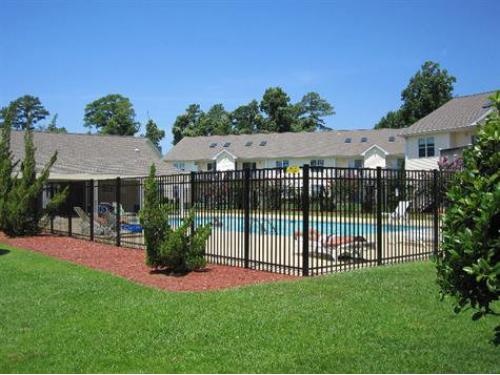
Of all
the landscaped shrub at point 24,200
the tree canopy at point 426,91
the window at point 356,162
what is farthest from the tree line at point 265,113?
the landscaped shrub at point 24,200

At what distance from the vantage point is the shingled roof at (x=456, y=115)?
3412 centimetres

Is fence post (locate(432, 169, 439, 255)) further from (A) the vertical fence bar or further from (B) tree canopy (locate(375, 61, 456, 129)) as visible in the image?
(B) tree canopy (locate(375, 61, 456, 129))

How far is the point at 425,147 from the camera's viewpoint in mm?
37156

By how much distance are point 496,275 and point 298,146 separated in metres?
47.3

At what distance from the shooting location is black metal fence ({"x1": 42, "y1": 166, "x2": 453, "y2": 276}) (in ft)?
35.7

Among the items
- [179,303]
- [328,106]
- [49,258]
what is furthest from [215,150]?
[179,303]

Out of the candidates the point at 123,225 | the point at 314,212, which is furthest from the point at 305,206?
the point at 123,225

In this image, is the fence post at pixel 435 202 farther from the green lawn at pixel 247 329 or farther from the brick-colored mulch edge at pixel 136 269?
the brick-colored mulch edge at pixel 136 269

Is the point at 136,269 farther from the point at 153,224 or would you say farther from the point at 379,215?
the point at 379,215

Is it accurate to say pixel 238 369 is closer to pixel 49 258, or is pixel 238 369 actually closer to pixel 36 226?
pixel 49 258

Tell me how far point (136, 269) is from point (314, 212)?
13.2 feet

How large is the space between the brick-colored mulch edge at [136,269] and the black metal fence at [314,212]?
0.59m

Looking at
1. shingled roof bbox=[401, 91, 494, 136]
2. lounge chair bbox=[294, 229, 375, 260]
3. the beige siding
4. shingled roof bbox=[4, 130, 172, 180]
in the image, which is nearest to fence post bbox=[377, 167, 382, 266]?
lounge chair bbox=[294, 229, 375, 260]

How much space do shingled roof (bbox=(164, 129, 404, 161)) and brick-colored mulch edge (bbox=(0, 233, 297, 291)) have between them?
34.0m
